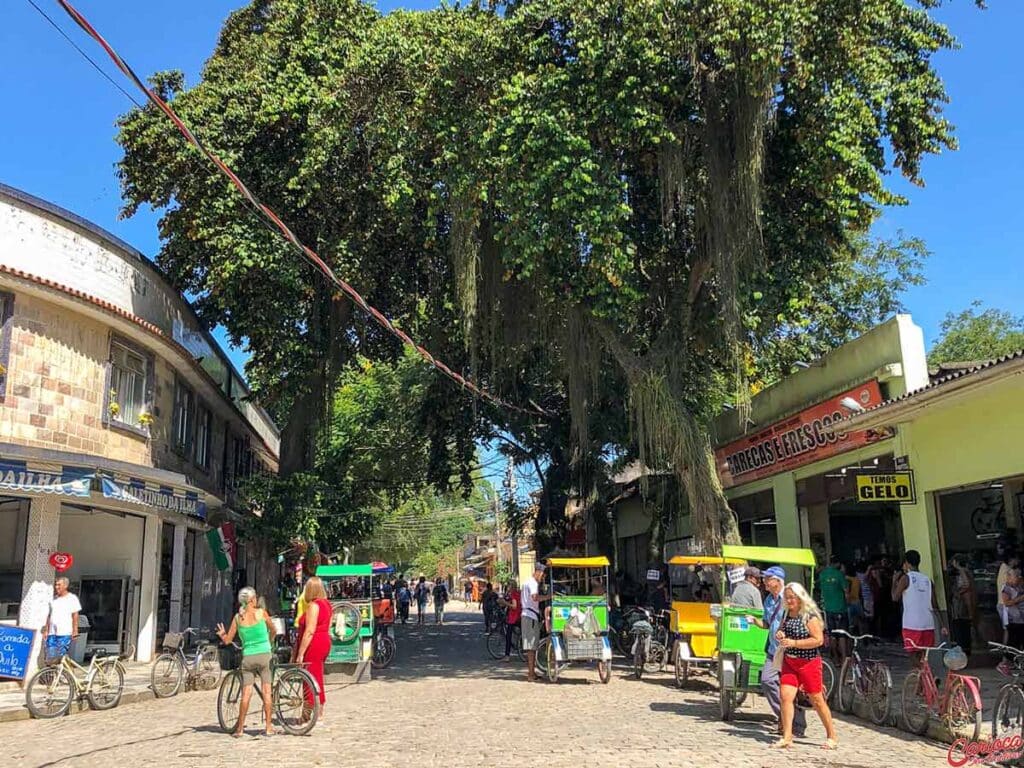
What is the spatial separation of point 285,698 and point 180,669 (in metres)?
4.85

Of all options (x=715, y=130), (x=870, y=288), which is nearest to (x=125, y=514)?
(x=715, y=130)

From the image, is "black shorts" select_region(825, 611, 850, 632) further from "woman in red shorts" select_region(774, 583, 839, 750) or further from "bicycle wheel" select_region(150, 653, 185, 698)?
Result: "bicycle wheel" select_region(150, 653, 185, 698)

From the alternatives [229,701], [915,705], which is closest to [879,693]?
[915,705]

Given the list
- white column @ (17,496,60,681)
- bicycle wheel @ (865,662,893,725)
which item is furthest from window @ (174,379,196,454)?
bicycle wheel @ (865,662,893,725)

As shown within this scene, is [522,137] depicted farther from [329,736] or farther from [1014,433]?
[329,736]

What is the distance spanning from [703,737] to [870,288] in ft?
69.9

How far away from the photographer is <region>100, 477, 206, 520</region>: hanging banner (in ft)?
45.5

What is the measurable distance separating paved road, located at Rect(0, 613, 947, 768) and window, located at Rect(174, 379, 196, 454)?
23.2 ft

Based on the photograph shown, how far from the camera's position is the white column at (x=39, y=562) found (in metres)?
13.9

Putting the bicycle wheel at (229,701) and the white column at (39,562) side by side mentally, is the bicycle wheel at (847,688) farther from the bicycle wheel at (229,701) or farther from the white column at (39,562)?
the white column at (39,562)

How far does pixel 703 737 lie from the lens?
365 inches

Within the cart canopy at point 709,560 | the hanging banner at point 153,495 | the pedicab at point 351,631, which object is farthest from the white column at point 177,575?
the cart canopy at point 709,560

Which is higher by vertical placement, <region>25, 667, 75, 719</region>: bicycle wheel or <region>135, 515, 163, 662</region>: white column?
<region>135, 515, 163, 662</region>: white column

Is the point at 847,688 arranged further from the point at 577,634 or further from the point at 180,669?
the point at 180,669
